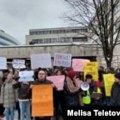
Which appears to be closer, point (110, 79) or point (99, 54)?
point (110, 79)

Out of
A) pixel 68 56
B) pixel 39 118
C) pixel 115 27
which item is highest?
pixel 115 27

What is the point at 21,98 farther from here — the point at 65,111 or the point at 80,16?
the point at 80,16

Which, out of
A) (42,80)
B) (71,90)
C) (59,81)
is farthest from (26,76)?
(42,80)

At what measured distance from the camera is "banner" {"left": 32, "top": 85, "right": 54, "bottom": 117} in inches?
452

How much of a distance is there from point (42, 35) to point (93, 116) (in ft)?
436

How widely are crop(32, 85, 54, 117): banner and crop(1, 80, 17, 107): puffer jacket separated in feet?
11.3

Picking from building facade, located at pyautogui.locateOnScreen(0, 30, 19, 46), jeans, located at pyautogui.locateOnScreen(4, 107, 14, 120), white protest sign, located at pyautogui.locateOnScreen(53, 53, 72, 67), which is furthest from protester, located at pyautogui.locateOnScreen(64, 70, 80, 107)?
building facade, located at pyautogui.locateOnScreen(0, 30, 19, 46)

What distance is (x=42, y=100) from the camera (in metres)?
11.6

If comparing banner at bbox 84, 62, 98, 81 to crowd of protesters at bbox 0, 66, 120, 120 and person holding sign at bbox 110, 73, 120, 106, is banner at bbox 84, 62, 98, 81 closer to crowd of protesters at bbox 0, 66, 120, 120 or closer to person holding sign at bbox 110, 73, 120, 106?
crowd of protesters at bbox 0, 66, 120, 120

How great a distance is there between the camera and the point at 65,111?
250 inches

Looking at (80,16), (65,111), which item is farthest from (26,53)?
(65,111)

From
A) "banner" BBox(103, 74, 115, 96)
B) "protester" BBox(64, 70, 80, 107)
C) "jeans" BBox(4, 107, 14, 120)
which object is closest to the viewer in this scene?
"protester" BBox(64, 70, 80, 107)

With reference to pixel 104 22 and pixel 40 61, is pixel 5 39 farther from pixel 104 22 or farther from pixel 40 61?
pixel 40 61

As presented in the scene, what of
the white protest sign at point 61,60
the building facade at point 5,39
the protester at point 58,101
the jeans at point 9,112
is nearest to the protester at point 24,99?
the jeans at point 9,112
